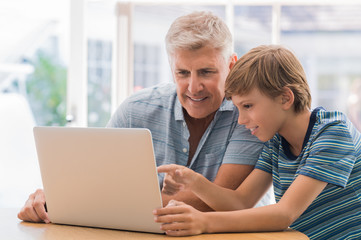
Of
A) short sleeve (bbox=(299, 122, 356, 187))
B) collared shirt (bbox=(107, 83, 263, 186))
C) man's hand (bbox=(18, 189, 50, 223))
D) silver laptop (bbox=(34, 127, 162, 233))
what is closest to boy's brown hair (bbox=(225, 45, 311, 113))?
short sleeve (bbox=(299, 122, 356, 187))

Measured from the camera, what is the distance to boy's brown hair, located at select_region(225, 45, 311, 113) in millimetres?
1383

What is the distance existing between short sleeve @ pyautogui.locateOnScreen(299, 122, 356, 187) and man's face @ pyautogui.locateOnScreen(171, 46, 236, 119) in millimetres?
429

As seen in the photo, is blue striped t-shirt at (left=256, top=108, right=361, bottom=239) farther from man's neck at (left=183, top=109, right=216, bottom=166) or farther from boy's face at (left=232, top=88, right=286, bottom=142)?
man's neck at (left=183, top=109, right=216, bottom=166)

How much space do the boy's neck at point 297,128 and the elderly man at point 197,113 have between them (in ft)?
0.53

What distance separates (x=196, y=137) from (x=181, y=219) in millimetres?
605

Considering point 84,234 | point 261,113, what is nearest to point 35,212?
point 84,234

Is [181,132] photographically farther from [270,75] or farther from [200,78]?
[270,75]

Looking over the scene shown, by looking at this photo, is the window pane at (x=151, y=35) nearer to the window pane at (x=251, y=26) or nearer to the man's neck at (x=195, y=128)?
the window pane at (x=251, y=26)

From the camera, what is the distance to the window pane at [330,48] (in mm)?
3559

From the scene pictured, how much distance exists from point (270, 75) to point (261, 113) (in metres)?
0.11

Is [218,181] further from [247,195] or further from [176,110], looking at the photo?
[176,110]

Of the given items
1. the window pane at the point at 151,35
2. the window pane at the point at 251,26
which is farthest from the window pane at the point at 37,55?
the window pane at the point at 251,26

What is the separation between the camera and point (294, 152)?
146 centimetres

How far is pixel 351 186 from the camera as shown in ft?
4.58
